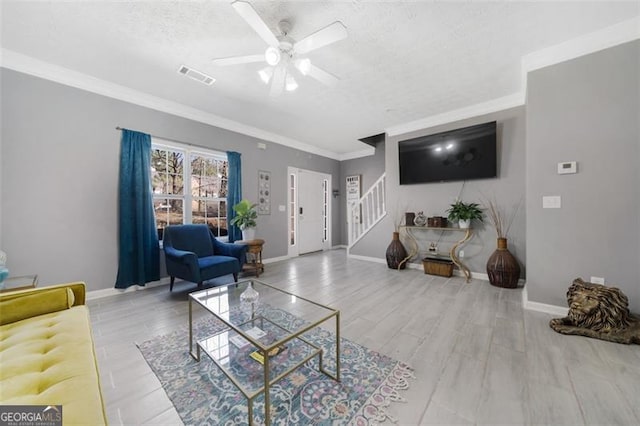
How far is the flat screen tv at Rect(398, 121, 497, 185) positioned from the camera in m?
3.48

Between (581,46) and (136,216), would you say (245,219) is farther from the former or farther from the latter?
(581,46)

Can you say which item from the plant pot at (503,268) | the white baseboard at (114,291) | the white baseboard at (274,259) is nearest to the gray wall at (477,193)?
the plant pot at (503,268)

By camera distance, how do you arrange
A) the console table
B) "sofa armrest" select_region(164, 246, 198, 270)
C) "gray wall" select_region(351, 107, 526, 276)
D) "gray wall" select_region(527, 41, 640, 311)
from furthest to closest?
the console table
"gray wall" select_region(351, 107, 526, 276)
"sofa armrest" select_region(164, 246, 198, 270)
"gray wall" select_region(527, 41, 640, 311)

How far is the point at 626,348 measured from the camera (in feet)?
5.78

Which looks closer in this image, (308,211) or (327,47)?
(327,47)

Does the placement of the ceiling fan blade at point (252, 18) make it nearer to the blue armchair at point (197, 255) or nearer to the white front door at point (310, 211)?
the blue armchair at point (197, 255)

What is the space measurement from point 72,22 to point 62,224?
2072 millimetres

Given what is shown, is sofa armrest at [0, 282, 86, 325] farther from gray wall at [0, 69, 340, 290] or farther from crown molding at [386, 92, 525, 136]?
crown molding at [386, 92, 525, 136]

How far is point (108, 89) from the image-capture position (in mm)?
2877

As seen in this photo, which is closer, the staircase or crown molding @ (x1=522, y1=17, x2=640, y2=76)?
crown molding @ (x1=522, y1=17, x2=640, y2=76)

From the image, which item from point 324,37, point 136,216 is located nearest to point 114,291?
point 136,216

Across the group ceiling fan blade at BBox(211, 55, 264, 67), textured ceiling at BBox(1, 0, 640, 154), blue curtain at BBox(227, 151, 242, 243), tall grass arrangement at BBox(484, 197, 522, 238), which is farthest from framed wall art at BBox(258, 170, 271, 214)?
tall grass arrangement at BBox(484, 197, 522, 238)

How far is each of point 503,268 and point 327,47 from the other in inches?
138

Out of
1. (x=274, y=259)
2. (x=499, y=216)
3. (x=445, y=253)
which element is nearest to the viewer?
(x=499, y=216)
